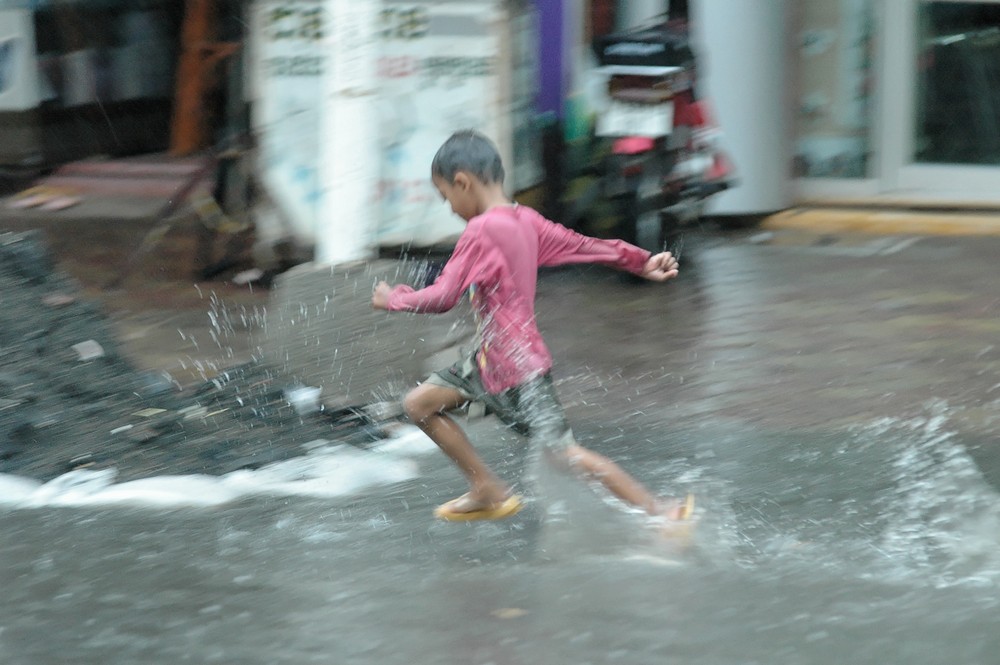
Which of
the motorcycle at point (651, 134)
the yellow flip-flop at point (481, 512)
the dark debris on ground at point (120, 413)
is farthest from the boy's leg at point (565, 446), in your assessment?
the motorcycle at point (651, 134)

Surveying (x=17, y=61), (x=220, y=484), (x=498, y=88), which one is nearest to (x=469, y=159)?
(x=220, y=484)

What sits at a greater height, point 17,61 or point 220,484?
point 17,61

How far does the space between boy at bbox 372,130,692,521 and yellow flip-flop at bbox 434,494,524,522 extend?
0.24 meters

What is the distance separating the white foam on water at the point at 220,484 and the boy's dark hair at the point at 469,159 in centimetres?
144

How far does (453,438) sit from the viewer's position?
5.03 m

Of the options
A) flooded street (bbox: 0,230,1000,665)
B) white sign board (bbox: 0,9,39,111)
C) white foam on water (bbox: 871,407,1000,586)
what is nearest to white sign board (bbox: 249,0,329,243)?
flooded street (bbox: 0,230,1000,665)

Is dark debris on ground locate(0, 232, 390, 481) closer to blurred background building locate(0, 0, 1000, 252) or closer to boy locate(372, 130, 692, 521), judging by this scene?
blurred background building locate(0, 0, 1000, 252)

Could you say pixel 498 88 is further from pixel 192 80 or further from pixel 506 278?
pixel 506 278

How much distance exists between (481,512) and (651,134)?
14.9 feet

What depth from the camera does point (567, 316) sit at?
27.2ft

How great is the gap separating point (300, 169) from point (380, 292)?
4982 millimetres

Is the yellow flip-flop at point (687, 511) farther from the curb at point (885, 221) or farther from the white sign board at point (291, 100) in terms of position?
the curb at point (885, 221)

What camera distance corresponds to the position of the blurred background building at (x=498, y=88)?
9414mm

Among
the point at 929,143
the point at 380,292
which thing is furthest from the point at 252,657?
the point at 929,143
